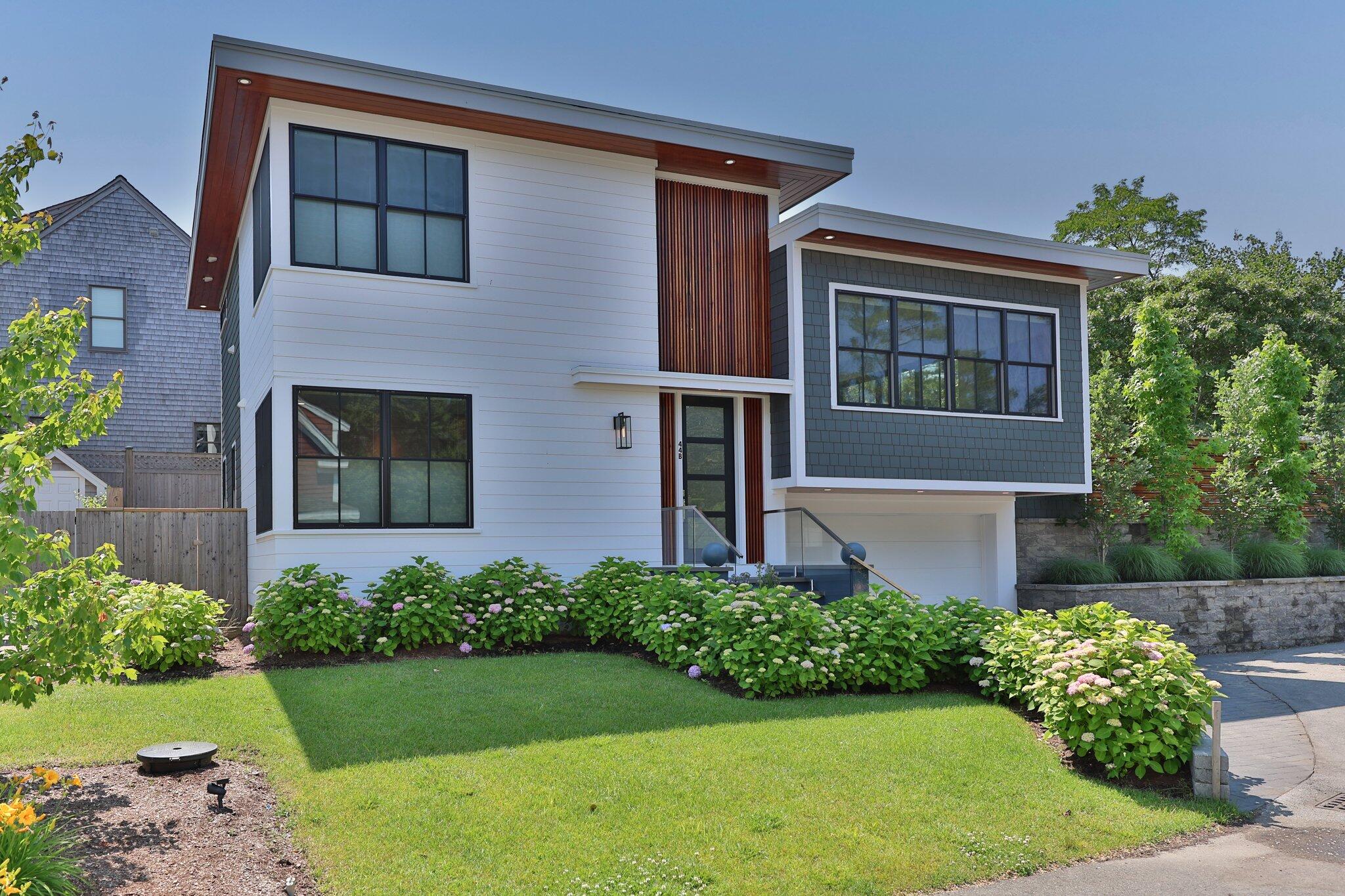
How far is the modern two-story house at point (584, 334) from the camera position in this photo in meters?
10.7

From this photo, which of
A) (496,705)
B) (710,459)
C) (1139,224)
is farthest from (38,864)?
(1139,224)

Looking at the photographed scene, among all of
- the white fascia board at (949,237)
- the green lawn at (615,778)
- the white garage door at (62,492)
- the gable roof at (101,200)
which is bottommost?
the green lawn at (615,778)

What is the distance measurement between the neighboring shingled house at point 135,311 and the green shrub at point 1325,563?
21032 mm

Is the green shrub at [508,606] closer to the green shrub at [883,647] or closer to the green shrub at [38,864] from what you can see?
the green shrub at [883,647]

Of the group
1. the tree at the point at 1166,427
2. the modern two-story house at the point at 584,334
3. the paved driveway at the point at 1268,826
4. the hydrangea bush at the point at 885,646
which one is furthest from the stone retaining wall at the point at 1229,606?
the hydrangea bush at the point at 885,646

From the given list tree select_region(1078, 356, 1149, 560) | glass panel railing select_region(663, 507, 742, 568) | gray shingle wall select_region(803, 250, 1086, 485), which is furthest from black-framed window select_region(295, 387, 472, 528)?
tree select_region(1078, 356, 1149, 560)

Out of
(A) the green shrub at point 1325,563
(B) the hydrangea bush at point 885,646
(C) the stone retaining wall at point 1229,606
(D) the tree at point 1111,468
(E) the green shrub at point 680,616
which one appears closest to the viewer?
(B) the hydrangea bush at point 885,646

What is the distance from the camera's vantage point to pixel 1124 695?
6.86 metres

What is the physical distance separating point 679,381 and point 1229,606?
9.52 m

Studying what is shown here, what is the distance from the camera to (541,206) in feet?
39.1

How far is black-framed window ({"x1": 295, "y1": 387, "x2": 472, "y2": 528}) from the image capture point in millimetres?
10578

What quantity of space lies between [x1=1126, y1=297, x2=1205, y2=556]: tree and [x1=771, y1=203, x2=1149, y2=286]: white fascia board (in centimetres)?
143

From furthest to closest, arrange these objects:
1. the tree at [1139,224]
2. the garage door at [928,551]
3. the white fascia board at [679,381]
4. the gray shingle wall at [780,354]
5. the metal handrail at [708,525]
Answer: the tree at [1139,224] → the garage door at [928,551] → the gray shingle wall at [780,354] → the white fascia board at [679,381] → the metal handrail at [708,525]

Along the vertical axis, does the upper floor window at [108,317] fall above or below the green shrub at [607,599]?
above
